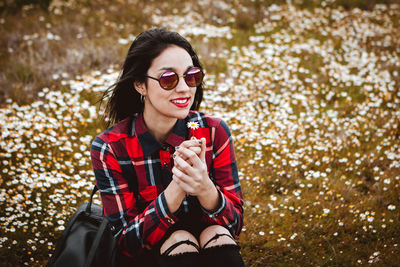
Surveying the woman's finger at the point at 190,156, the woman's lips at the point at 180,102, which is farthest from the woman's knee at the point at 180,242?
the woman's lips at the point at 180,102

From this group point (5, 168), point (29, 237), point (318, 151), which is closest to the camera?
point (29, 237)

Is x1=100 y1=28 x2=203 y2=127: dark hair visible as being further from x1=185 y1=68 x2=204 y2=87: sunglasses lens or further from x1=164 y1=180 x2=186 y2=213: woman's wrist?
x1=164 y1=180 x2=186 y2=213: woman's wrist

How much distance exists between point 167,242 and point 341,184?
2995 mm

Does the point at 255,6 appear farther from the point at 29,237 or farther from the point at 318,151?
the point at 29,237

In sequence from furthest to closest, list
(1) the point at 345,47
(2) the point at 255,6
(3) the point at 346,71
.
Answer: (2) the point at 255,6 < (1) the point at 345,47 < (3) the point at 346,71

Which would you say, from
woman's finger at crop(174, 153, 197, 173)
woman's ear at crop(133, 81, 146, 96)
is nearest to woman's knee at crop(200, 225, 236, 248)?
woman's finger at crop(174, 153, 197, 173)

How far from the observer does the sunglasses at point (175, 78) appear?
2391mm

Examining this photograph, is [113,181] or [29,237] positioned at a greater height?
[113,181]

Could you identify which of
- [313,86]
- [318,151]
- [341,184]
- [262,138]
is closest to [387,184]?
[341,184]

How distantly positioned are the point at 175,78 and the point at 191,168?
684mm

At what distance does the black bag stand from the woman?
155 millimetres

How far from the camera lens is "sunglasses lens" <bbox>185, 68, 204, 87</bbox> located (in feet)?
8.06

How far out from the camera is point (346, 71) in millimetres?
Answer: 6801

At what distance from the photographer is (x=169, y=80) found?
2408 millimetres
